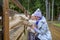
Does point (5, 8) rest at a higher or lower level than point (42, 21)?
higher

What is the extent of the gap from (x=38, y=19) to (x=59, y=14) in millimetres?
33948

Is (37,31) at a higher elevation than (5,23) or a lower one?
lower

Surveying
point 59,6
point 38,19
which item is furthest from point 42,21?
point 59,6

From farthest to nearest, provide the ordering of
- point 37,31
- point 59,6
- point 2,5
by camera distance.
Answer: point 59,6, point 37,31, point 2,5

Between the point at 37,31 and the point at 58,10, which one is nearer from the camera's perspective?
the point at 37,31

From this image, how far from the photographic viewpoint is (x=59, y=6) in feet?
124

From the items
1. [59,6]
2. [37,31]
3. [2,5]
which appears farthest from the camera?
[59,6]

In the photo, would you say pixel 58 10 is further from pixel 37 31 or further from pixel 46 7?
pixel 37 31

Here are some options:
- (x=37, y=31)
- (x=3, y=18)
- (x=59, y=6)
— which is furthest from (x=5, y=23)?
(x=59, y=6)

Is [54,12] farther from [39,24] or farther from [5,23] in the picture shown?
[5,23]

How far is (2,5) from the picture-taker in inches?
83.5

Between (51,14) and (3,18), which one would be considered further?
(51,14)

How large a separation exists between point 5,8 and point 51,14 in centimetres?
3796

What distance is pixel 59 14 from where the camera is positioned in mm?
38375
